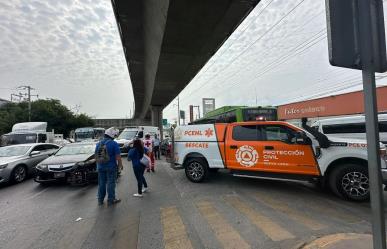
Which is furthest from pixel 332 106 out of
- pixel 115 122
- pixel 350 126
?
pixel 115 122

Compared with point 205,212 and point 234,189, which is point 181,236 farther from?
point 234,189

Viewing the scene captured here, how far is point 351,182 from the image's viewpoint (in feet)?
20.0

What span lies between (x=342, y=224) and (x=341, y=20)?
4008mm

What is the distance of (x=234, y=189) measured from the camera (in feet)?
24.6

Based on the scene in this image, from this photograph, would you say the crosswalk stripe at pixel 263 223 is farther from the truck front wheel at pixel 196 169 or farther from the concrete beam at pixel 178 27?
the concrete beam at pixel 178 27

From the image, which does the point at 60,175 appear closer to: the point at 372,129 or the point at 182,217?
the point at 182,217

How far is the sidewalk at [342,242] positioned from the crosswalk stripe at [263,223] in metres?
0.47

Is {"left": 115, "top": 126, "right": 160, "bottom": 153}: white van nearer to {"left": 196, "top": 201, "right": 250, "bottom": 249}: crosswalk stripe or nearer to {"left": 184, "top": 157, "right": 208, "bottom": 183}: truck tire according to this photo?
{"left": 184, "top": 157, "right": 208, "bottom": 183}: truck tire

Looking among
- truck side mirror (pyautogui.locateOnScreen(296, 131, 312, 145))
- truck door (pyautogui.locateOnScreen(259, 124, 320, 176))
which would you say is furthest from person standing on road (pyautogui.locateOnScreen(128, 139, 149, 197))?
truck side mirror (pyautogui.locateOnScreen(296, 131, 312, 145))

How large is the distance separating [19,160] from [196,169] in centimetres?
703

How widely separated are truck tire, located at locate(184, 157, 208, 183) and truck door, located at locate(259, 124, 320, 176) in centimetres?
196

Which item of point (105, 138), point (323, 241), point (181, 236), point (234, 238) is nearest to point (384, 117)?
point (323, 241)

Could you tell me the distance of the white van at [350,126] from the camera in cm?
1002

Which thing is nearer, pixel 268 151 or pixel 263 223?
pixel 263 223
